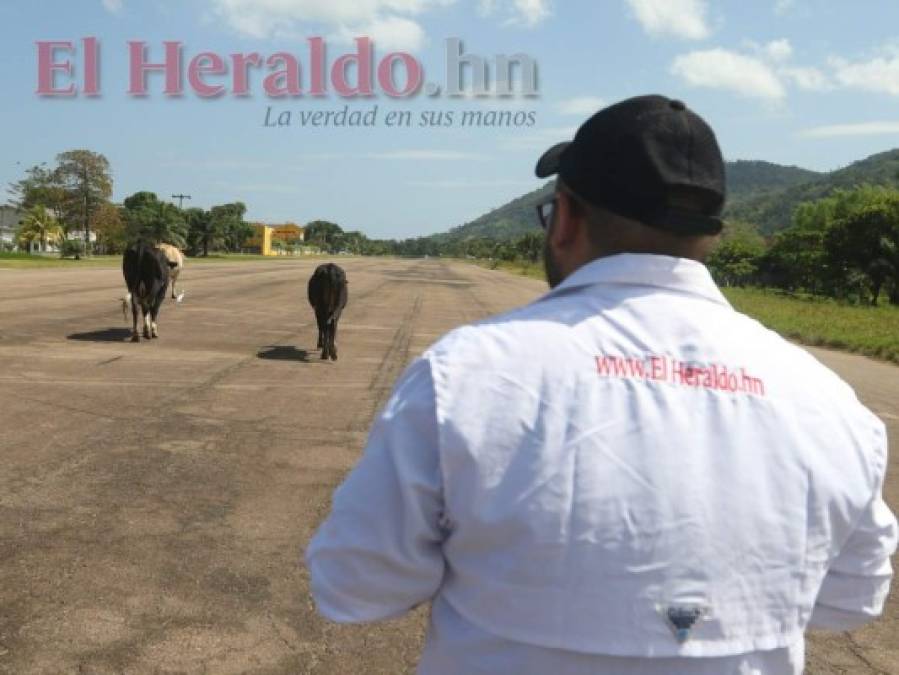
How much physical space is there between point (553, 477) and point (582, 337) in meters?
0.24

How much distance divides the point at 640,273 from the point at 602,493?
0.41m

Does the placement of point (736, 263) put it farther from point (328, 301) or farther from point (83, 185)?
point (328, 301)

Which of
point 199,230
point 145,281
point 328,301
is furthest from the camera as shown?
point 199,230

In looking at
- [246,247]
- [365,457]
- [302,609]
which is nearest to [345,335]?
[302,609]

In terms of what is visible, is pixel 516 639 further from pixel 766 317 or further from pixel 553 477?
pixel 766 317

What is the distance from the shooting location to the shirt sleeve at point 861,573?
1.67 m

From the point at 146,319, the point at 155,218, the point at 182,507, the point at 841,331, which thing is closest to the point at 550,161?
the point at 182,507

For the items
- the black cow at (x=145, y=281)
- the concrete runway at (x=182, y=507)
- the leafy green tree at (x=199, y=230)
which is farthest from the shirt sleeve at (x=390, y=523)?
the leafy green tree at (x=199, y=230)

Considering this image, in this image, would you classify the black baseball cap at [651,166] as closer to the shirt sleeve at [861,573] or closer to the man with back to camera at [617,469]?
the man with back to camera at [617,469]

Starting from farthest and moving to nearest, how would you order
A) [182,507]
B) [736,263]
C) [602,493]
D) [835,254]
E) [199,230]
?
[199,230], [736,263], [835,254], [182,507], [602,493]

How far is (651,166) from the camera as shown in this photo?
1533mm

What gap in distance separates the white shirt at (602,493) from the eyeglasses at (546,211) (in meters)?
0.19

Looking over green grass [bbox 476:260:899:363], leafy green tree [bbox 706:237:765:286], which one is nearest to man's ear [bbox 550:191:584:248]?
green grass [bbox 476:260:899:363]

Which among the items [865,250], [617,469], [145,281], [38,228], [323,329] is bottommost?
[323,329]
